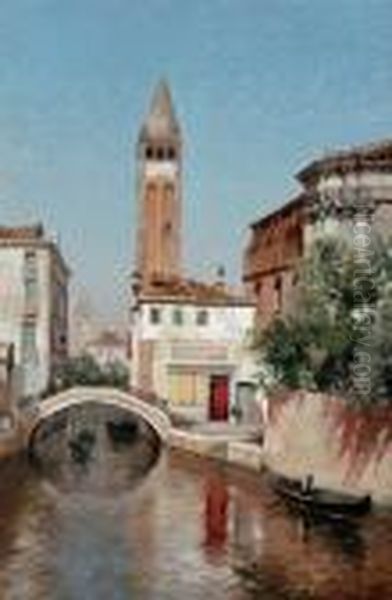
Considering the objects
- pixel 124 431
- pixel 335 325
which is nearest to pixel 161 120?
pixel 124 431

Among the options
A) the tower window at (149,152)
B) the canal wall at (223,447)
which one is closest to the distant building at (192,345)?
the canal wall at (223,447)

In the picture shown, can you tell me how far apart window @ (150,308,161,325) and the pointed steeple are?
43686 millimetres

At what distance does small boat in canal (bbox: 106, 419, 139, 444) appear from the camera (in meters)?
101

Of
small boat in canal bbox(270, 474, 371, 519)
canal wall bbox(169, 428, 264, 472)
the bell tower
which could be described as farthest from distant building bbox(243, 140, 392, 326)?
the bell tower

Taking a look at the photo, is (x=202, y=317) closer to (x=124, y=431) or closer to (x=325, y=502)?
(x=124, y=431)

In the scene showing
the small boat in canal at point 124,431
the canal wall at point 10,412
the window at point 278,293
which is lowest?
the small boat in canal at point 124,431

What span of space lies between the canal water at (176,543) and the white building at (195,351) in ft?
61.0

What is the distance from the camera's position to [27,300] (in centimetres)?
9362

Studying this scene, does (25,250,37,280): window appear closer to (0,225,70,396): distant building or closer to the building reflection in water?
(0,225,70,396): distant building

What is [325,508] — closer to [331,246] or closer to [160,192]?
[331,246]

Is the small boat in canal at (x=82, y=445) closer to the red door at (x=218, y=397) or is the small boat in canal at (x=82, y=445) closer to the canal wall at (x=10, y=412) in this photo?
the canal wall at (x=10, y=412)

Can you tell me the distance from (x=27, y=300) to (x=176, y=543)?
45829 mm

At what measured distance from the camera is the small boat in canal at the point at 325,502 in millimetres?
53125

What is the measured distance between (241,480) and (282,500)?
8306mm
